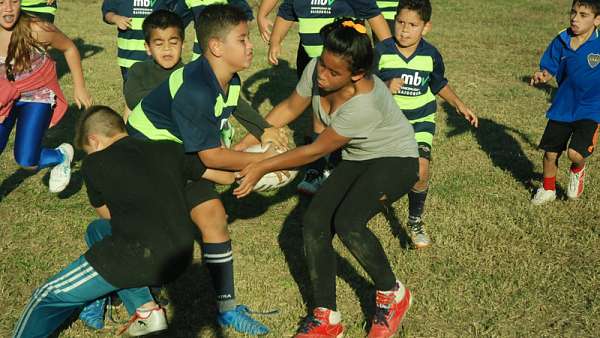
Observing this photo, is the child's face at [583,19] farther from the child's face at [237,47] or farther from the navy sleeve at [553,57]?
the child's face at [237,47]

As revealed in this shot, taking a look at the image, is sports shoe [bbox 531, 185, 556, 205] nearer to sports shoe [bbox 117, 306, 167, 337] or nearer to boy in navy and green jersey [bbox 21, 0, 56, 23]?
sports shoe [bbox 117, 306, 167, 337]

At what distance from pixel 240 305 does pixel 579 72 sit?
430 cm

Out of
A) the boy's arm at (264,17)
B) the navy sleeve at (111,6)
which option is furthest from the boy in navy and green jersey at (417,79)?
the navy sleeve at (111,6)

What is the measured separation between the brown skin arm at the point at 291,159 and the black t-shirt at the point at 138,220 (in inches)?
26.3

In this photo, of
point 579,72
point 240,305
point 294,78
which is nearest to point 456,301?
point 240,305

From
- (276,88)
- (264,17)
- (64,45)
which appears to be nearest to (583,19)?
(264,17)

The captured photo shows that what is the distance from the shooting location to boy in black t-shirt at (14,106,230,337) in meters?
4.02

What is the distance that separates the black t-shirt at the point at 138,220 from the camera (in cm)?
401

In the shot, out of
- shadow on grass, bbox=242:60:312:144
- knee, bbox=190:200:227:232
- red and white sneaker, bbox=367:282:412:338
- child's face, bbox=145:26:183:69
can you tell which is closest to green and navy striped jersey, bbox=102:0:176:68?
child's face, bbox=145:26:183:69

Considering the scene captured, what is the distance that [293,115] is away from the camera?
17.8 ft

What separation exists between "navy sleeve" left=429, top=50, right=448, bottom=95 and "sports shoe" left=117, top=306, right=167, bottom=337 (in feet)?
11.1

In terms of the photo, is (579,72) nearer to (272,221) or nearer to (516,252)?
(516,252)

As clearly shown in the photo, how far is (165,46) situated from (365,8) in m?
2.38

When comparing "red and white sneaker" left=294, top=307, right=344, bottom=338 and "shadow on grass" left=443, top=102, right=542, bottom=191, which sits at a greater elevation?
"red and white sneaker" left=294, top=307, right=344, bottom=338
